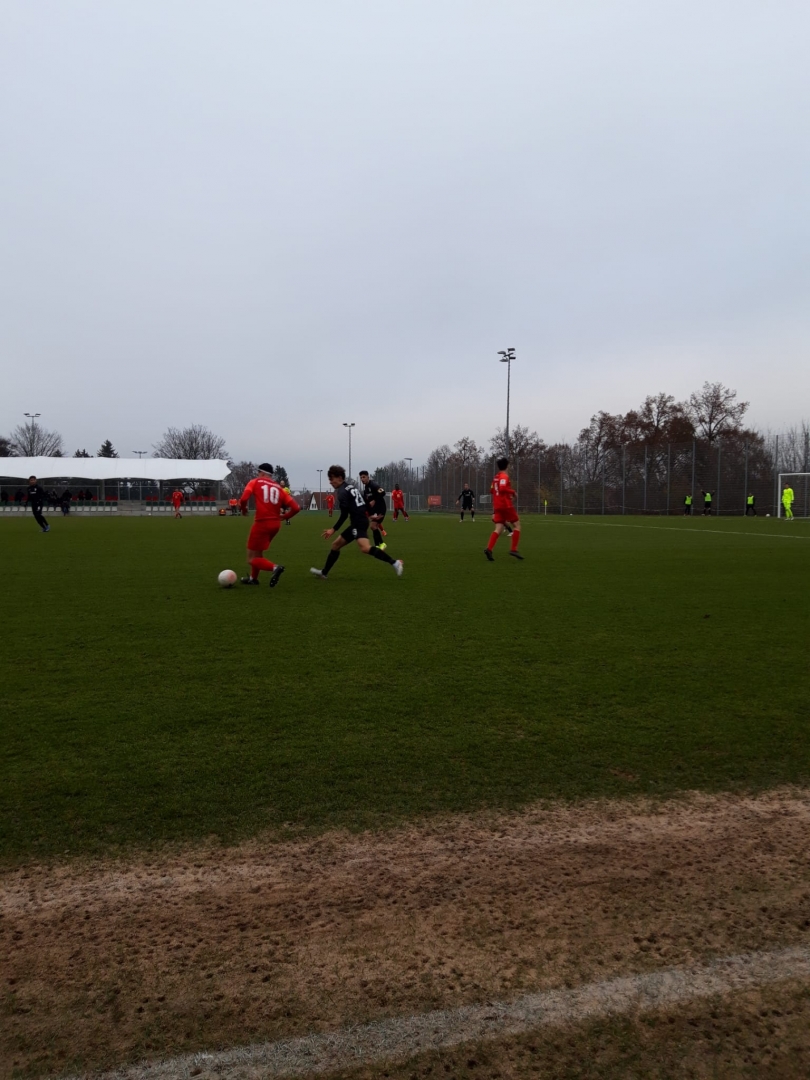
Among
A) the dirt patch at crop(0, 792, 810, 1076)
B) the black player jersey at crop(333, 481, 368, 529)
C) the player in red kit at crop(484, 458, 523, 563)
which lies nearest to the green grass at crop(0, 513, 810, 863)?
the dirt patch at crop(0, 792, 810, 1076)

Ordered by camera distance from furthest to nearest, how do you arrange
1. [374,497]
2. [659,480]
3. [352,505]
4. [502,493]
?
[659,480], [374,497], [502,493], [352,505]

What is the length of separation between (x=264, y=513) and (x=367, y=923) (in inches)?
365

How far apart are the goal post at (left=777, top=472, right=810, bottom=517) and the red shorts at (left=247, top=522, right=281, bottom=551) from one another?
37534 mm

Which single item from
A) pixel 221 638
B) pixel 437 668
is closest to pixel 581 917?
pixel 437 668

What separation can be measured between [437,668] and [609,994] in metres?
4.03

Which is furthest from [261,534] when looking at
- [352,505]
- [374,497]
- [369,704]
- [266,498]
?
[374,497]

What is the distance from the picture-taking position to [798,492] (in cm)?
4297

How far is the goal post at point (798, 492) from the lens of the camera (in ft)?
139

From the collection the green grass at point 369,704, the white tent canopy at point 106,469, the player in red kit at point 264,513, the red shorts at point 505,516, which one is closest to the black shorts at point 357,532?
the player in red kit at point 264,513

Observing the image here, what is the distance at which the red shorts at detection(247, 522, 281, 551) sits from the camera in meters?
11.6

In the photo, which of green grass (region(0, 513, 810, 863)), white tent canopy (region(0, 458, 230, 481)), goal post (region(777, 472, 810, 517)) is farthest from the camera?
white tent canopy (region(0, 458, 230, 481))

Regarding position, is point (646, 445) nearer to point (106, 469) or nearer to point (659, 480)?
point (659, 480)

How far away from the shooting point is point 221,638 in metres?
7.60

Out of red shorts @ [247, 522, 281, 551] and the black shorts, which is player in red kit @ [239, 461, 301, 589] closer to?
red shorts @ [247, 522, 281, 551]
